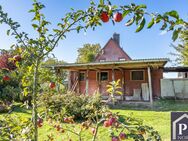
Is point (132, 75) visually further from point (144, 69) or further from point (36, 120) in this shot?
point (36, 120)

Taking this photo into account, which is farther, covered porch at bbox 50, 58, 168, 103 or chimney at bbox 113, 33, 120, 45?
chimney at bbox 113, 33, 120, 45

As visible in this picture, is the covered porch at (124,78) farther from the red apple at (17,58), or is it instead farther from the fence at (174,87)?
the red apple at (17,58)

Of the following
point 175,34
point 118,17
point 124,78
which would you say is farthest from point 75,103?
point 124,78

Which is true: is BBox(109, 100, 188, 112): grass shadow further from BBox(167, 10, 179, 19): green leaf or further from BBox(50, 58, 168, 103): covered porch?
BBox(167, 10, 179, 19): green leaf

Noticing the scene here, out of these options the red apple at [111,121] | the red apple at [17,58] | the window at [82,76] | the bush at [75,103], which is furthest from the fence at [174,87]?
the red apple at [17,58]

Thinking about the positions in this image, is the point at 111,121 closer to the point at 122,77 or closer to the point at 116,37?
the point at 122,77

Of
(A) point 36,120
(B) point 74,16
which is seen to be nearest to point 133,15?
(B) point 74,16

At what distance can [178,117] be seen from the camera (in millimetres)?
2172

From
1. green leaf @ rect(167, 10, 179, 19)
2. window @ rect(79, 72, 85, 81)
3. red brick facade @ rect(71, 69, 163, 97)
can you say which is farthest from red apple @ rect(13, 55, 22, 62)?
window @ rect(79, 72, 85, 81)

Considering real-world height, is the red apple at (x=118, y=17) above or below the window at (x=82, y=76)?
below

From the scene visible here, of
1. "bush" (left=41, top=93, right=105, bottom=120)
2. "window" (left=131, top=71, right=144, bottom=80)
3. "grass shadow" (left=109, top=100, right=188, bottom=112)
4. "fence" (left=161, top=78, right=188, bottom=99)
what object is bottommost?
"grass shadow" (left=109, top=100, right=188, bottom=112)

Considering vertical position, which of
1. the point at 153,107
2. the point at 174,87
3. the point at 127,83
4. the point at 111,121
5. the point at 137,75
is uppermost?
the point at 137,75

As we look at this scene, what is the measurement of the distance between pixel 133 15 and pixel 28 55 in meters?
1.14

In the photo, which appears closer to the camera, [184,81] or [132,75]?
[184,81]
